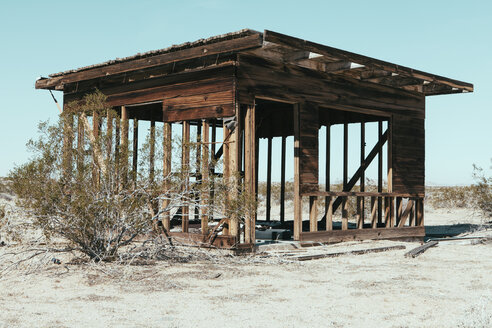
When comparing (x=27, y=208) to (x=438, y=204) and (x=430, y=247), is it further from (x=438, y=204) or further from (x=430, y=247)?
(x=438, y=204)

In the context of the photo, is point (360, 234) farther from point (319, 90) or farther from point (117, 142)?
point (117, 142)

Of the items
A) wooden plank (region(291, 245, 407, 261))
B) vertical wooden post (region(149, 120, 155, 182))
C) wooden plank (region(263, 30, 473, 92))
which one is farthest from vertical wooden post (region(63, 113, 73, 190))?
wooden plank (region(291, 245, 407, 261))

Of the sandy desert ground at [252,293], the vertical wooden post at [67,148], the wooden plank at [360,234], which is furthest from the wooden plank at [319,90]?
the sandy desert ground at [252,293]

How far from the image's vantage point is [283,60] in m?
11.0

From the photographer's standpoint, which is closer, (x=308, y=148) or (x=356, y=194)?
(x=308, y=148)

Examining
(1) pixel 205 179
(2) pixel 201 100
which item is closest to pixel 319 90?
(2) pixel 201 100

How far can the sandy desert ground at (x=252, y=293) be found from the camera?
587cm

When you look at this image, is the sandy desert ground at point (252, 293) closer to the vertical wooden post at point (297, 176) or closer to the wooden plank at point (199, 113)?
the vertical wooden post at point (297, 176)

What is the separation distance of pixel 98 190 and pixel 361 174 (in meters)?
7.48

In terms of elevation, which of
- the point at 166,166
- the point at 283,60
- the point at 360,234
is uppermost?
the point at 283,60

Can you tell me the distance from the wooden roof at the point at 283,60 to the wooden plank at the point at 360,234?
3.32 m

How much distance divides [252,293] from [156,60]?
5685 mm

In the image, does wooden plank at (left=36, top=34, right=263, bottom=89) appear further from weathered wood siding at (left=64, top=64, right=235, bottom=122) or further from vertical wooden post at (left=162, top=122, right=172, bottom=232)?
vertical wooden post at (left=162, top=122, right=172, bottom=232)

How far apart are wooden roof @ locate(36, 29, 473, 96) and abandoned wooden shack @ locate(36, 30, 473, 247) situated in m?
0.02
